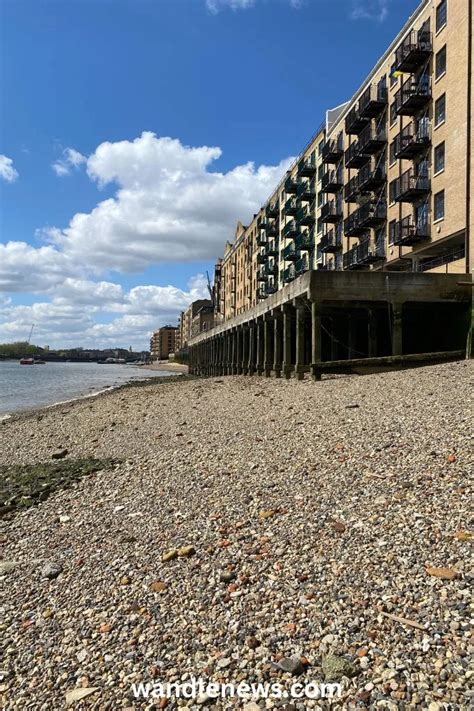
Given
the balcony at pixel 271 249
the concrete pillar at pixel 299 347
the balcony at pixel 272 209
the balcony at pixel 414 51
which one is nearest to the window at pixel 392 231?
the balcony at pixel 414 51

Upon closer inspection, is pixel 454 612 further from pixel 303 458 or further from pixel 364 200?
pixel 364 200

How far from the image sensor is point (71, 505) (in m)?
7.65

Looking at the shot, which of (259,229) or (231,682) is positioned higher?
(259,229)

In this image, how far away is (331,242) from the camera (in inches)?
1747

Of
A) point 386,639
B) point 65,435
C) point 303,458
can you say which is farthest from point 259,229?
point 386,639

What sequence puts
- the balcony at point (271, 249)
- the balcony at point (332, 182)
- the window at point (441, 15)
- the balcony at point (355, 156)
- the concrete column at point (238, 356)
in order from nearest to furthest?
the window at point (441, 15)
the balcony at point (355, 156)
the concrete column at point (238, 356)
the balcony at point (332, 182)
the balcony at point (271, 249)

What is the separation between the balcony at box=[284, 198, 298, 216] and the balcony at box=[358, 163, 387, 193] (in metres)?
16.7

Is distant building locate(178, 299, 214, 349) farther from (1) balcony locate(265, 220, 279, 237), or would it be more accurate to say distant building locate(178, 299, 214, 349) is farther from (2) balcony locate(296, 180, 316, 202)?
(2) balcony locate(296, 180, 316, 202)

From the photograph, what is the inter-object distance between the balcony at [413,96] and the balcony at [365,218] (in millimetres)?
6296

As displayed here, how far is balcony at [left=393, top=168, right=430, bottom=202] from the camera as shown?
29.1m

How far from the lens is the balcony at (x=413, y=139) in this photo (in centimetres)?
2919

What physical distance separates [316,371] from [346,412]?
7.89m

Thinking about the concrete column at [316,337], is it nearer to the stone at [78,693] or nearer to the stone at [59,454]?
the stone at [59,454]

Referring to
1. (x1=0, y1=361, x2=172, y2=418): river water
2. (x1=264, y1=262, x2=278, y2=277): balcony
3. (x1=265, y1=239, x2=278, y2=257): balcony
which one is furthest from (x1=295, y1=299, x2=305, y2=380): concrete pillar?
(x1=265, y1=239, x2=278, y2=257): balcony
